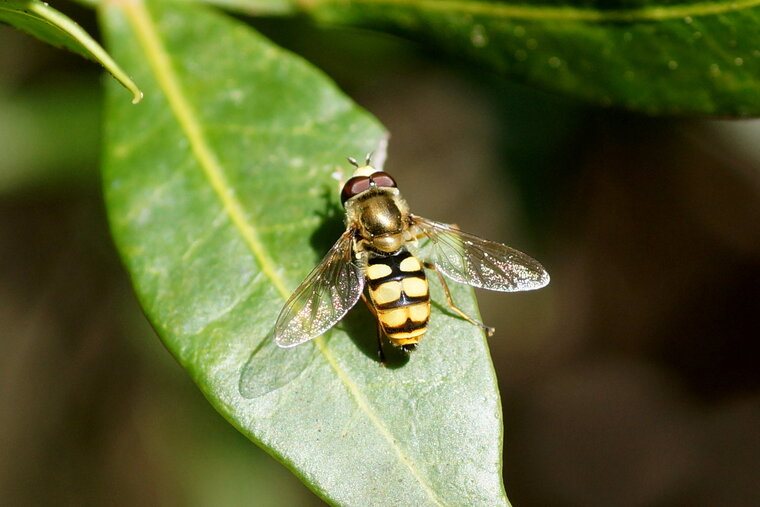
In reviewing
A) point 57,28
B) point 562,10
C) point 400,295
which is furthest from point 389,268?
point 57,28

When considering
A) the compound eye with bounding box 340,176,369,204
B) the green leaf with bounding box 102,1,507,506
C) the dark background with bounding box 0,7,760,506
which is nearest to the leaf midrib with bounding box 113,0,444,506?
the green leaf with bounding box 102,1,507,506

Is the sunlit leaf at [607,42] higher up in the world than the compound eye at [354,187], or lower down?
higher up

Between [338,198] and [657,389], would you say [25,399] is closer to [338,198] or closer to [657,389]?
[338,198]

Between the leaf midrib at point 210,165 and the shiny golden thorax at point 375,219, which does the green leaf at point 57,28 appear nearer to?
the leaf midrib at point 210,165

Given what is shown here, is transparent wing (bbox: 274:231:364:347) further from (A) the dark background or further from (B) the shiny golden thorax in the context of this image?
(A) the dark background

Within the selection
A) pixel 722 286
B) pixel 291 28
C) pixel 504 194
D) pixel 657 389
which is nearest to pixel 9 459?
pixel 291 28

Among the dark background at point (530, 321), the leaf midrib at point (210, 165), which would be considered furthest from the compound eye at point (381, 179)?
the dark background at point (530, 321)

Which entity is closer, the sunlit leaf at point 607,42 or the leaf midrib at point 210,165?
the leaf midrib at point 210,165
